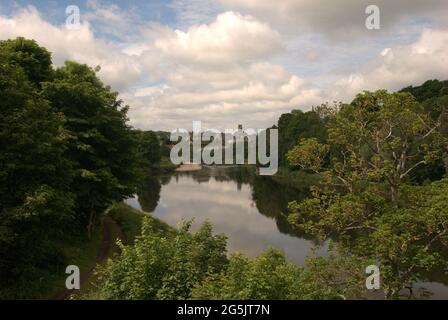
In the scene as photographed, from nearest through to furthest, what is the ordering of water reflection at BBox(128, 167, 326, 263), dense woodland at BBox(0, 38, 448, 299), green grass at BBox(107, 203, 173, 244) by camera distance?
dense woodland at BBox(0, 38, 448, 299), green grass at BBox(107, 203, 173, 244), water reflection at BBox(128, 167, 326, 263)

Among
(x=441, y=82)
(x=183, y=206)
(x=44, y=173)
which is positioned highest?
(x=441, y=82)

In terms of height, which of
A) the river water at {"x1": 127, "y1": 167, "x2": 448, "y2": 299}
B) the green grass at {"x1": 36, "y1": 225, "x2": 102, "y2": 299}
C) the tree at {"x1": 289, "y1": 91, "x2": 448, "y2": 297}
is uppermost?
the tree at {"x1": 289, "y1": 91, "x2": 448, "y2": 297}

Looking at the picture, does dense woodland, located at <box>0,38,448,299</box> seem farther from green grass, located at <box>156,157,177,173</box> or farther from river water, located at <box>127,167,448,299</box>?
green grass, located at <box>156,157,177,173</box>

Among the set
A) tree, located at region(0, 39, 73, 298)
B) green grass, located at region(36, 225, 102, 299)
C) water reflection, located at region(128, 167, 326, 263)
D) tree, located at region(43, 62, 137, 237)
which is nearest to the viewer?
tree, located at region(0, 39, 73, 298)

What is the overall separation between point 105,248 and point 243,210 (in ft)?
120

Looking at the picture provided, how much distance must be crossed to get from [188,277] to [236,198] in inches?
2720

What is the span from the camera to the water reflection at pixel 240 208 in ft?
145

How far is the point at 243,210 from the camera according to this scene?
66.9 m

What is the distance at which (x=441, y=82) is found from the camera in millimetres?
86000

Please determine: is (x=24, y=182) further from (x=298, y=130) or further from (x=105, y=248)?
(x=298, y=130)

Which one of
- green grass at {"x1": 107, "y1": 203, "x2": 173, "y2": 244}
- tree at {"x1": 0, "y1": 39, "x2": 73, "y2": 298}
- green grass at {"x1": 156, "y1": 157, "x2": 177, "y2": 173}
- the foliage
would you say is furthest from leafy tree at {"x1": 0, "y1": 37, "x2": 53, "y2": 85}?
green grass at {"x1": 156, "y1": 157, "x2": 177, "y2": 173}

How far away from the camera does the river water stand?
41.6 m

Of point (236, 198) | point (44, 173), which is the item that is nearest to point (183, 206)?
point (236, 198)
